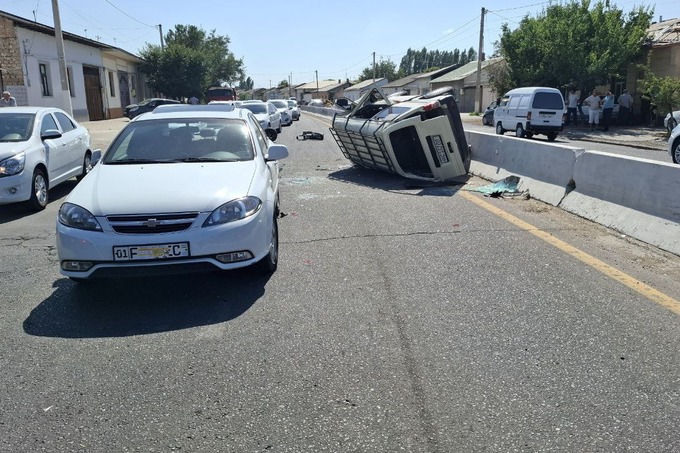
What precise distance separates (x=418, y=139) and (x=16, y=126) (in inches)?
270

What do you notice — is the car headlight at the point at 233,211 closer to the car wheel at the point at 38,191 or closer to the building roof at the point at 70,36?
the car wheel at the point at 38,191

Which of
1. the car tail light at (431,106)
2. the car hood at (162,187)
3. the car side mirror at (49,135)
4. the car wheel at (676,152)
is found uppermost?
the car tail light at (431,106)

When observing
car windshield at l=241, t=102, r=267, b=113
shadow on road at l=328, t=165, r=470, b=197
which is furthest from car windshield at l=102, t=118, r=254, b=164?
car windshield at l=241, t=102, r=267, b=113

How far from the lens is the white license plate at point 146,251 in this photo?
14.7 ft

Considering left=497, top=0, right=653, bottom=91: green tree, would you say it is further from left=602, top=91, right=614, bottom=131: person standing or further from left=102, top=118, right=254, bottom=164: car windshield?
left=102, top=118, right=254, bottom=164: car windshield

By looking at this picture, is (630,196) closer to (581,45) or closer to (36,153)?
(36,153)

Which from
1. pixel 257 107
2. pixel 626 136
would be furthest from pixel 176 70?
pixel 626 136

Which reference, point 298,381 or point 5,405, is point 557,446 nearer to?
point 298,381

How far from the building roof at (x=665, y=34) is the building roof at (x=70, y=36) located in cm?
2933

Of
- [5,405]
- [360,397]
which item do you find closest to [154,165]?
[5,405]

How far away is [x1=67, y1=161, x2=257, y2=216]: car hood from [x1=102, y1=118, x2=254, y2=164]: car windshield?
247 millimetres

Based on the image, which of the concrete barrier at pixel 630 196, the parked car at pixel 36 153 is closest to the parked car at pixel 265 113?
the parked car at pixel 36 153

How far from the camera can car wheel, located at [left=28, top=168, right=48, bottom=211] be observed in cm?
855

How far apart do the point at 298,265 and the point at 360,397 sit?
2606 mm
